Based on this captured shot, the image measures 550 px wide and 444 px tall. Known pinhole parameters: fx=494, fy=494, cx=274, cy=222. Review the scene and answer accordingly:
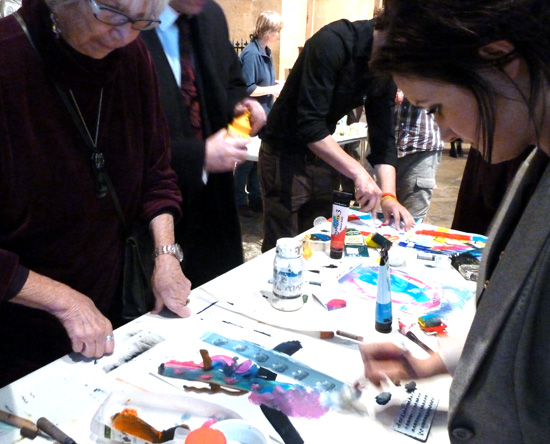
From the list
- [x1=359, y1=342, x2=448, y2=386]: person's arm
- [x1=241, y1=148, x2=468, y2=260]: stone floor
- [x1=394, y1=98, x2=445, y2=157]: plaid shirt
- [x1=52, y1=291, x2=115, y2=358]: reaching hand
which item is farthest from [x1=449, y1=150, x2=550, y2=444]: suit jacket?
[x1=241, y1=148, x2=468, y2=260]: stone floor

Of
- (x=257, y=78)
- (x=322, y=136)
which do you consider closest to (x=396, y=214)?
(x=322, y=136)

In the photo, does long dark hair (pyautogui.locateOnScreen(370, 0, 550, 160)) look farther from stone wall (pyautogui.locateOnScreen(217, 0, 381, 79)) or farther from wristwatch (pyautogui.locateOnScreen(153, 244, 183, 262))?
stone wall (pyautogui.locateOnScreen(217, 0, 381, 79))

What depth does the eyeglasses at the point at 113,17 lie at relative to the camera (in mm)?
1036

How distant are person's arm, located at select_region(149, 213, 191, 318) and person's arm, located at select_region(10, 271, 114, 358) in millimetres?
177

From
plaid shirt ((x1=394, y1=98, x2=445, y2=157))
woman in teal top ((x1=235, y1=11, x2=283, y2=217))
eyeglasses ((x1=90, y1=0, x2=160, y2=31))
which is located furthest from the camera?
woman in teal top ((x1=235, y1=11, x2=283, y2=217))

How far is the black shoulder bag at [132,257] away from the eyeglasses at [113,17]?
241 millimetres

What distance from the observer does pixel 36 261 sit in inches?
45.6

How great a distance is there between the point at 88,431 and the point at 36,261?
477 millimetres

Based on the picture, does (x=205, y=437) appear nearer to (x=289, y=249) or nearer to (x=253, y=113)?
(x=289, y=249)

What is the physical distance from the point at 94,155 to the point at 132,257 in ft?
0.92

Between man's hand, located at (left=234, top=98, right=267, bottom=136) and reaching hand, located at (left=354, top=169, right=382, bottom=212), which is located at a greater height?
man's hand, located at (left=234, top=98, right=267, bottom=136)

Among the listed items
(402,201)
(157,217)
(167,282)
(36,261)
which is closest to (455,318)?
(167,282)

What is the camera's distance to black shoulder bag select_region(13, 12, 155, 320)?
121 cm

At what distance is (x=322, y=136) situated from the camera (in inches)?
78.5
